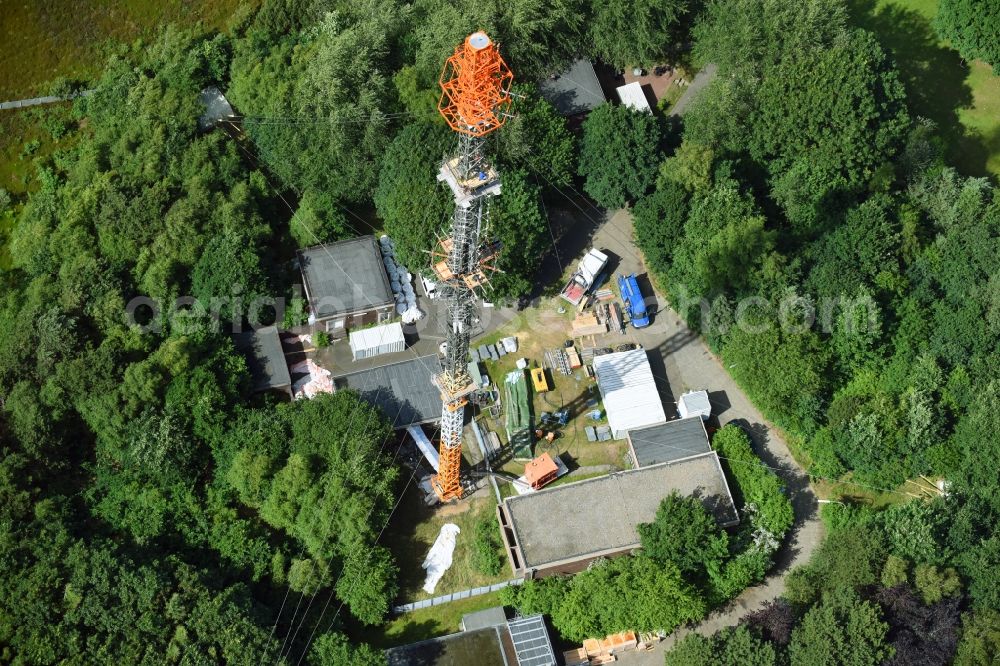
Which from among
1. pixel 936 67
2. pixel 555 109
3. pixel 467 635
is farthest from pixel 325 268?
pixel 936 67

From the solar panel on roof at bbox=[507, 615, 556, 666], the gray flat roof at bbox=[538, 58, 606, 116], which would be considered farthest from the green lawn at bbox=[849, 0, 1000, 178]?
the solar panel on roof at bbox=[507, 615, 556, 666]

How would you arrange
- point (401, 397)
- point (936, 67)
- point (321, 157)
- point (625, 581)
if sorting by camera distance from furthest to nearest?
1. point (936, 67)
2. point (321, 157)
3. point (401, 397)
4. point (625, 581)

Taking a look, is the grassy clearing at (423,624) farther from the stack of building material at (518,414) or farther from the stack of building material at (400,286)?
the stack of building material at (400,286)

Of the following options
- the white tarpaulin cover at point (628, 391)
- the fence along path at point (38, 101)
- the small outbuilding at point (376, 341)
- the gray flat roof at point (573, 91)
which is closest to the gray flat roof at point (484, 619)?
the white tarpaulin cover at point (628, 391)

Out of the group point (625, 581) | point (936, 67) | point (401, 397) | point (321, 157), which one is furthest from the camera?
point (936, 67)

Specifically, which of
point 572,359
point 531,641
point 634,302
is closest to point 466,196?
point 572,359

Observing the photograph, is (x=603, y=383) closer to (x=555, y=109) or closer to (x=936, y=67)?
(x=555, y=109)

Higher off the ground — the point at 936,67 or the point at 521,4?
the point at 521,4
